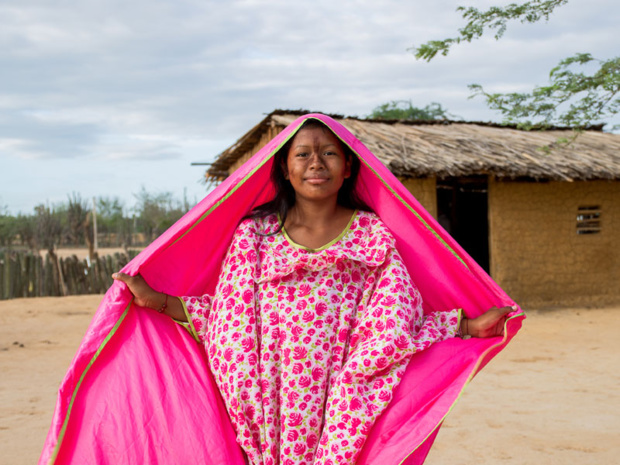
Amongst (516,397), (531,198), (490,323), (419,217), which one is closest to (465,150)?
(531,198)

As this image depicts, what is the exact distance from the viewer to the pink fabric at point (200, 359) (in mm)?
2154

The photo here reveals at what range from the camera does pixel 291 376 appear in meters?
2.14

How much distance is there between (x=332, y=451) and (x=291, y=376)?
0.27 m

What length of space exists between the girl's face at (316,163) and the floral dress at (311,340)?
198mm

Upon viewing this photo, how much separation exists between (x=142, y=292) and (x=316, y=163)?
2.60 feet

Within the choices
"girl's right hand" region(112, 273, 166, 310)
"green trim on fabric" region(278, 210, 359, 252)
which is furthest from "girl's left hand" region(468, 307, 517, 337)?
"girl's right hand" region(112, 273, 166, 310)

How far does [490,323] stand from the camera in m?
2.38

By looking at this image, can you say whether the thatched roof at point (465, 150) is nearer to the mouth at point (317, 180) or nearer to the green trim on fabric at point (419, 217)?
the green trim on fabric at point (419, 217)

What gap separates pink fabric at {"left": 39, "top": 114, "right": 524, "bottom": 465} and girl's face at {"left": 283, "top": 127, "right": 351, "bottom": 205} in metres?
0.05

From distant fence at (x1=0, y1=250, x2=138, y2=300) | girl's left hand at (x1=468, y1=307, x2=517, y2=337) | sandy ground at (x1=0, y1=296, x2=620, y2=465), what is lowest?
sandy ground at (x1=0, y1=296, x2=620, y2=465)

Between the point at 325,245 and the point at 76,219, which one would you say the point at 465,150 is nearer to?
the point at 325,245

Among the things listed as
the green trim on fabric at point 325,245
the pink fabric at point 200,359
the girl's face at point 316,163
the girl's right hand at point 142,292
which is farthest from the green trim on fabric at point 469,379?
the girl's right hand at point 142,292

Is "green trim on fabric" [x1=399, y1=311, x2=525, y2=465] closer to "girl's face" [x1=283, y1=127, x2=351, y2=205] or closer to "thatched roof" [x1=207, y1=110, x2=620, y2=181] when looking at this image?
"girl's face" [x1=283, y1=127, x2=351, y2=205]

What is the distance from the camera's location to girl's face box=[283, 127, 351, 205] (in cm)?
232
